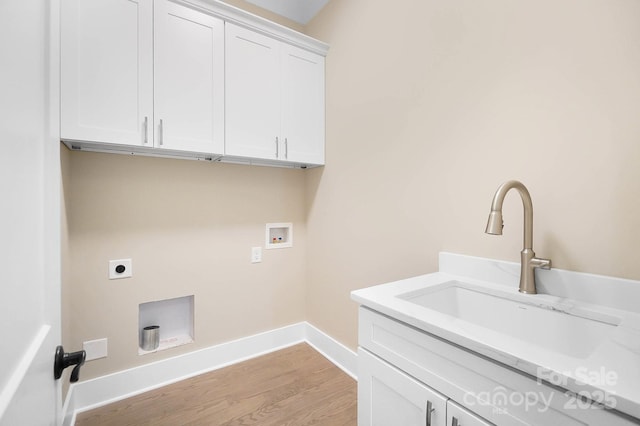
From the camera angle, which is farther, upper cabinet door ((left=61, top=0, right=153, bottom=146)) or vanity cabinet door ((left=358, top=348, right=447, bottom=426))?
upper cabinet door ((left=61, top=0, right=153, bottom=146))

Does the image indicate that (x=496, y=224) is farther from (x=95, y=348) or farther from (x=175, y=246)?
(x=95, y=348)

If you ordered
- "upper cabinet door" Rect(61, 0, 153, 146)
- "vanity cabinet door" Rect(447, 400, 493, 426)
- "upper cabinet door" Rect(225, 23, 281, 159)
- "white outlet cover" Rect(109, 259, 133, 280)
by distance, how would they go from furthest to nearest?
1. "upper cabinet door" Rect(225, 23, 281, 159)
2. "white outlet cover" Rect(109, 259, 133, 280)
3. "upper cabinet door" Rect(61, 0, 153, 146)
4. "vanity cabinet door" Rect(447, 400, 493, 426)

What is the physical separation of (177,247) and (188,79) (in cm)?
107

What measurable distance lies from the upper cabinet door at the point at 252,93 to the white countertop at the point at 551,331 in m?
1.31

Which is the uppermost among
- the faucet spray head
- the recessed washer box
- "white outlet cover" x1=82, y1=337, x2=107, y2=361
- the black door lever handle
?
the faucet spray head

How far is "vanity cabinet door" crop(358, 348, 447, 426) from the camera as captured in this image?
793 millimetres

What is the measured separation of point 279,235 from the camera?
240cm

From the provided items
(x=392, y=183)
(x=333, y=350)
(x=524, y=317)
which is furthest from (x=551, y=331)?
(x=333, y=350)

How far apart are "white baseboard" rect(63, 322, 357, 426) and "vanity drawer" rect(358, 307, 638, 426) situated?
1181 millimetres

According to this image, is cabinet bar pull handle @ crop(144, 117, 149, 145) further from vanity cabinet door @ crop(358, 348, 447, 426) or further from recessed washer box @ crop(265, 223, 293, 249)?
vanity cabinet door @ crop(358, 348, 447, 426)

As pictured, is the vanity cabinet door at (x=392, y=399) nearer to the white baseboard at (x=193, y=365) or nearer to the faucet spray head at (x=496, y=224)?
the faucet spray head at (x=496, y=224)

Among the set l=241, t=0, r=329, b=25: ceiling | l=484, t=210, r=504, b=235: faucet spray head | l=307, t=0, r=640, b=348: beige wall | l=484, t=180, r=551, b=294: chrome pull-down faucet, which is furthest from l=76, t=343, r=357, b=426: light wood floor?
l=241, t=0, r=329, b=25: ceiling

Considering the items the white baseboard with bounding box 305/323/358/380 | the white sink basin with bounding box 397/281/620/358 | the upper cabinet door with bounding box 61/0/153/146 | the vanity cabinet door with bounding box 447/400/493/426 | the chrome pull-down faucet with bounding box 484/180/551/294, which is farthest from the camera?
the white baseboard with bounding box 305/323/358/380

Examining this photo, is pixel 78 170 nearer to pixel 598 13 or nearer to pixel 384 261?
pixel 384 261
